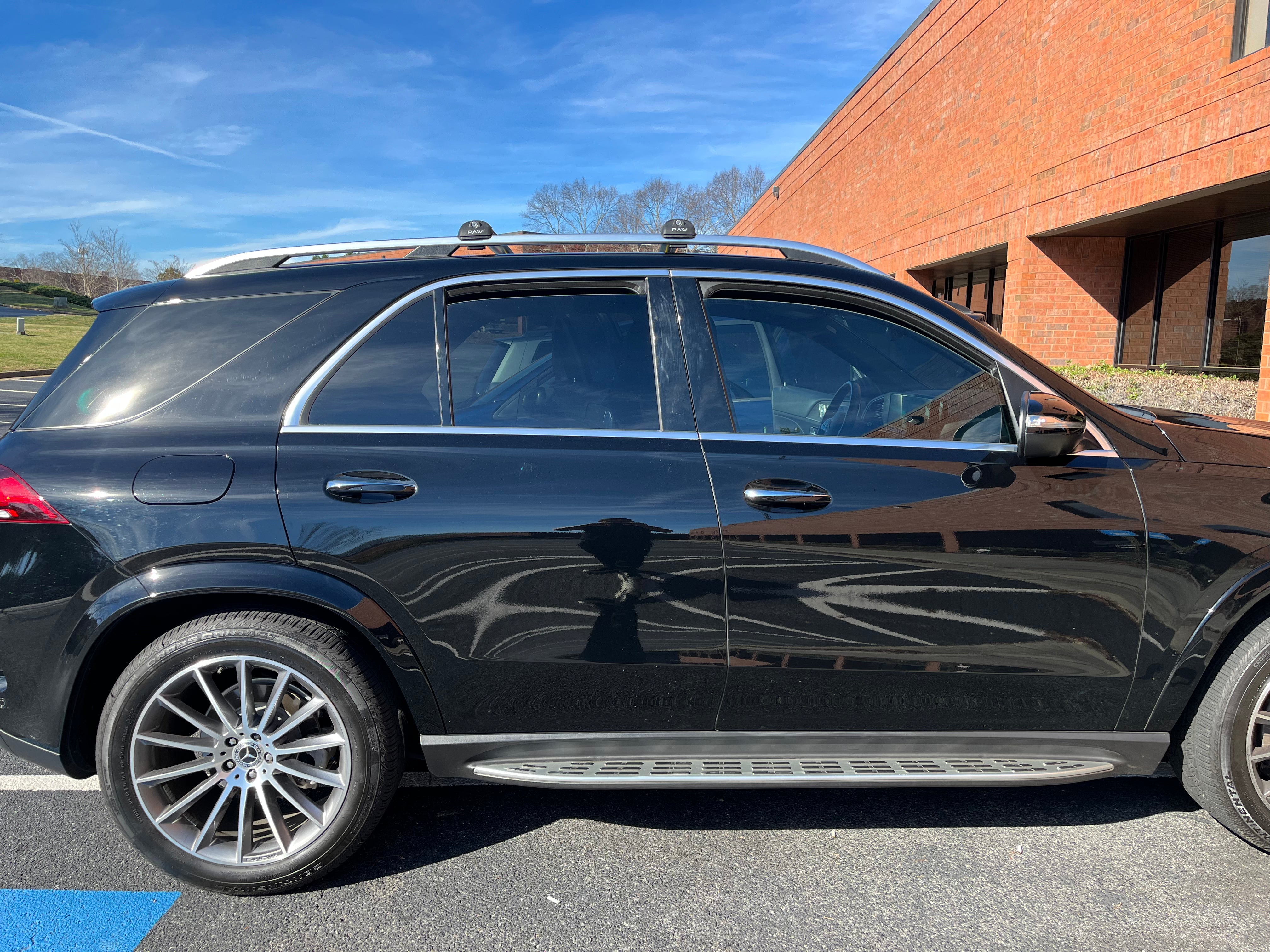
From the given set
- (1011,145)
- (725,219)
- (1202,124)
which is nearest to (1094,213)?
(1202,124)

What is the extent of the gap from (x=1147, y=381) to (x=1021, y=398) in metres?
8.69

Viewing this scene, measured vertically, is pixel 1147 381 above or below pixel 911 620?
above

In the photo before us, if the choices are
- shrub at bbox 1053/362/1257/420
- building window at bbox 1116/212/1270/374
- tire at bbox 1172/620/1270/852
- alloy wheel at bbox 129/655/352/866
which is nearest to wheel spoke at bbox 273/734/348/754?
alloy wheel at bbox 129/655/352/866

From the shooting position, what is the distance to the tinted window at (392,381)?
256cm

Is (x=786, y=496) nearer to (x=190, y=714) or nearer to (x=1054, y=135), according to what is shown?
(x=190, y=714)

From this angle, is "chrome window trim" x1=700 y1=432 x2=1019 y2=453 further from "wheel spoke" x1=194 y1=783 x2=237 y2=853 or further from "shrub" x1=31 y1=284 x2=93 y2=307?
"shrub" x1=31 y1=284 x2=93 y2=307

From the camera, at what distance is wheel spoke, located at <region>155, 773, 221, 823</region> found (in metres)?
2.52

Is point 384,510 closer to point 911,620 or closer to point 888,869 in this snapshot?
point 911,620

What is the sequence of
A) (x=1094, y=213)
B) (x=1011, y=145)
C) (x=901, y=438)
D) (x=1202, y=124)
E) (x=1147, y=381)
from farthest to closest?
(x=1011, y=145)
(x=1094, y=213)
(x=1147, y=381)
(x=1202, y=124)
(x=901, y=438)

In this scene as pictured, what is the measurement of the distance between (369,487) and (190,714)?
0.88 m

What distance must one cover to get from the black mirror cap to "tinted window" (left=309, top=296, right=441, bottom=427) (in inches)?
36.4

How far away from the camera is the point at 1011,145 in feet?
44.6

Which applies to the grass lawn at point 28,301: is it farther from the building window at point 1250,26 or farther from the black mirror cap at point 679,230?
the black mirror cap at point 679,230

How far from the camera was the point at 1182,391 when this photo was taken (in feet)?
29.8
